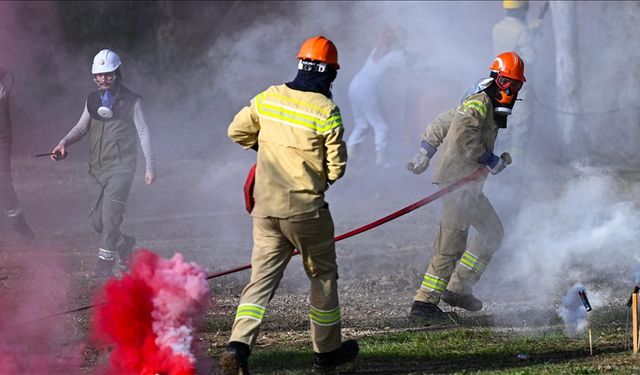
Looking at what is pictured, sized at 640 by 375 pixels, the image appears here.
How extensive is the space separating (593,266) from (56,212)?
22.9ft

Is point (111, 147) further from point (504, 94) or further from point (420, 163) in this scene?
point (504, 94)

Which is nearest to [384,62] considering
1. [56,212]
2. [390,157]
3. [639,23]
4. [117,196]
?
[390,157]

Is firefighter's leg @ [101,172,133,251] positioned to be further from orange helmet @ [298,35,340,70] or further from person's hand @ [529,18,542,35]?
person's hand @ [529,18,542,35]

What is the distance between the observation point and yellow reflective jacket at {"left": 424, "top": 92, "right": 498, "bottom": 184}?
296 inches

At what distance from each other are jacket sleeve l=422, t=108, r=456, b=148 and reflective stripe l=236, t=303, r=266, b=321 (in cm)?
272

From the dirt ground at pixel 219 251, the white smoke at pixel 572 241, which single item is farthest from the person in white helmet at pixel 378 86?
the white smoke at pixel 572 241

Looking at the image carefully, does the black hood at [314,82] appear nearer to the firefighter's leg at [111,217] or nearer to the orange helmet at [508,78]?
the orange helmet at [508,78]

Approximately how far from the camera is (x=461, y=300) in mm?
7844

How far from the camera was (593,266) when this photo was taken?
9.23 m

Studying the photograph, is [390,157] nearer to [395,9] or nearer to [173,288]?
[395,9]

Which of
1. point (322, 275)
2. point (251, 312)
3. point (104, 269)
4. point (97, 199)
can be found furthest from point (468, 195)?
point (97, 199)

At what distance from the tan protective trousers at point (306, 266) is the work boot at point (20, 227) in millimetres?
5602

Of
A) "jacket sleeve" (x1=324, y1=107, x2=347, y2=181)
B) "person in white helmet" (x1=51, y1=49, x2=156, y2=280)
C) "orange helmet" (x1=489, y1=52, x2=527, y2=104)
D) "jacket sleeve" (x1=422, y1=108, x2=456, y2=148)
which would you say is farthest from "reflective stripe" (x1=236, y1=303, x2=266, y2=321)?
"person in white helmet" (x1=51, y1=49, x2=156, y2=280)

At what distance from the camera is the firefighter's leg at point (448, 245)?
7680 millimetres
